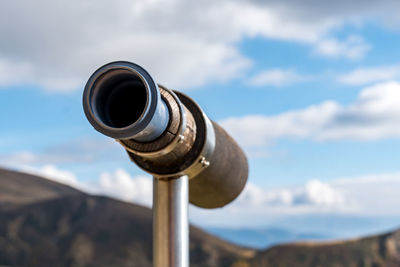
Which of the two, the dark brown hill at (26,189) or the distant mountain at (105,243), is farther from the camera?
the dark brown hill at (26,189)

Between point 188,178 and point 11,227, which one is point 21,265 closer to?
point 11,227

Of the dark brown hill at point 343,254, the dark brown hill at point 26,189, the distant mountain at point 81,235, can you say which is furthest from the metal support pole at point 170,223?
the dark brown hill at point 26,189

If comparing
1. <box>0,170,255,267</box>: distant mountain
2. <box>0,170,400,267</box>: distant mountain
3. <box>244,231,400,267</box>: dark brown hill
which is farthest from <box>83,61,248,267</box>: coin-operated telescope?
<box>0,170,255,267</box>: distant mountain

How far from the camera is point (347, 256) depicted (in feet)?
45.8

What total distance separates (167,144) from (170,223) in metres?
0.35

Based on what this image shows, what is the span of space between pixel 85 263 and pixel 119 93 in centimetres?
1477

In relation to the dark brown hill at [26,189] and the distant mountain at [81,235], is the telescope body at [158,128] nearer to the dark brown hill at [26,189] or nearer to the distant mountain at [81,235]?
the distant mountain at [81,235]

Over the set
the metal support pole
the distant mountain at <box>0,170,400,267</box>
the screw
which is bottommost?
the metal support pole

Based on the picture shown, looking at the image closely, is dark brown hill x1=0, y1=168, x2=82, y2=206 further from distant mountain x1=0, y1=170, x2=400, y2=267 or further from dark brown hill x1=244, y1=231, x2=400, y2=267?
dark brown hill x1=244, y1=231, x2=400, y2=267

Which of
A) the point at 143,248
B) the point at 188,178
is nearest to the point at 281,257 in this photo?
the point at 143,248

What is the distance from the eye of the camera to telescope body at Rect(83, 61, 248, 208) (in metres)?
1.70

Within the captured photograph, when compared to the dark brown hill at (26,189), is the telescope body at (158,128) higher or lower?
lower

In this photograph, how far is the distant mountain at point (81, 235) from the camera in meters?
15.7

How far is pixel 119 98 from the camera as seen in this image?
6.04 ft
